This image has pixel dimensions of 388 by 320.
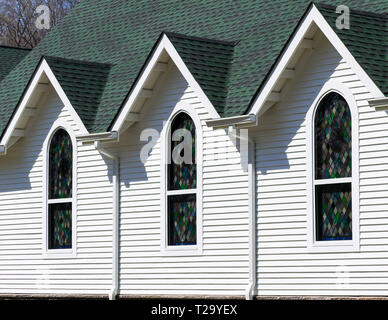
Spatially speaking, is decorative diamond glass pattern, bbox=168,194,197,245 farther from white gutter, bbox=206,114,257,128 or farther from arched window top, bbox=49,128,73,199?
arched window top, bbox=49,128,73,199

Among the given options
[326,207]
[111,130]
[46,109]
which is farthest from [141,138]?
[326,207]

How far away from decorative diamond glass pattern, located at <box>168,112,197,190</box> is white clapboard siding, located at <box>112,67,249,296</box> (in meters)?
0.33

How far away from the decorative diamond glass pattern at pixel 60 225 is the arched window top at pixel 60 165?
11.1 inches

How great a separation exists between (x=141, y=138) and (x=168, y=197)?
5.28ft

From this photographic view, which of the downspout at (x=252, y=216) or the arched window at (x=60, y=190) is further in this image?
the arched window at (x=60, y=190)

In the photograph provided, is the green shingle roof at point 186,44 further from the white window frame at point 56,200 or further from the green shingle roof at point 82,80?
the white window frame at point 56,200

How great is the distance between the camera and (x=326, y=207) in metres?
20.7

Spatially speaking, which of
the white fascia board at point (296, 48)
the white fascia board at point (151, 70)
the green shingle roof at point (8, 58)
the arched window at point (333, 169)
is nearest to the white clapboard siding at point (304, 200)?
the arched window at point (333, 169)

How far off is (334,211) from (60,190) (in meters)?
8.46

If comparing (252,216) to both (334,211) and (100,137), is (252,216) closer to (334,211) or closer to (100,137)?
(334,211)

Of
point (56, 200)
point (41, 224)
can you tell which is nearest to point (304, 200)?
point (56, 200)

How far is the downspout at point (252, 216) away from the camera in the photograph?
21781 millimetres

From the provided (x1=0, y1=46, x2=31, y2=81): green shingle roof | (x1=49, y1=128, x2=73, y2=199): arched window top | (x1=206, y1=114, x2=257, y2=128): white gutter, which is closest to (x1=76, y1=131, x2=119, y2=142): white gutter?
(x1=49, y1=128, x2=73, y2=199): arched window top

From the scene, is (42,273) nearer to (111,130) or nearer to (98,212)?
(98,212)
